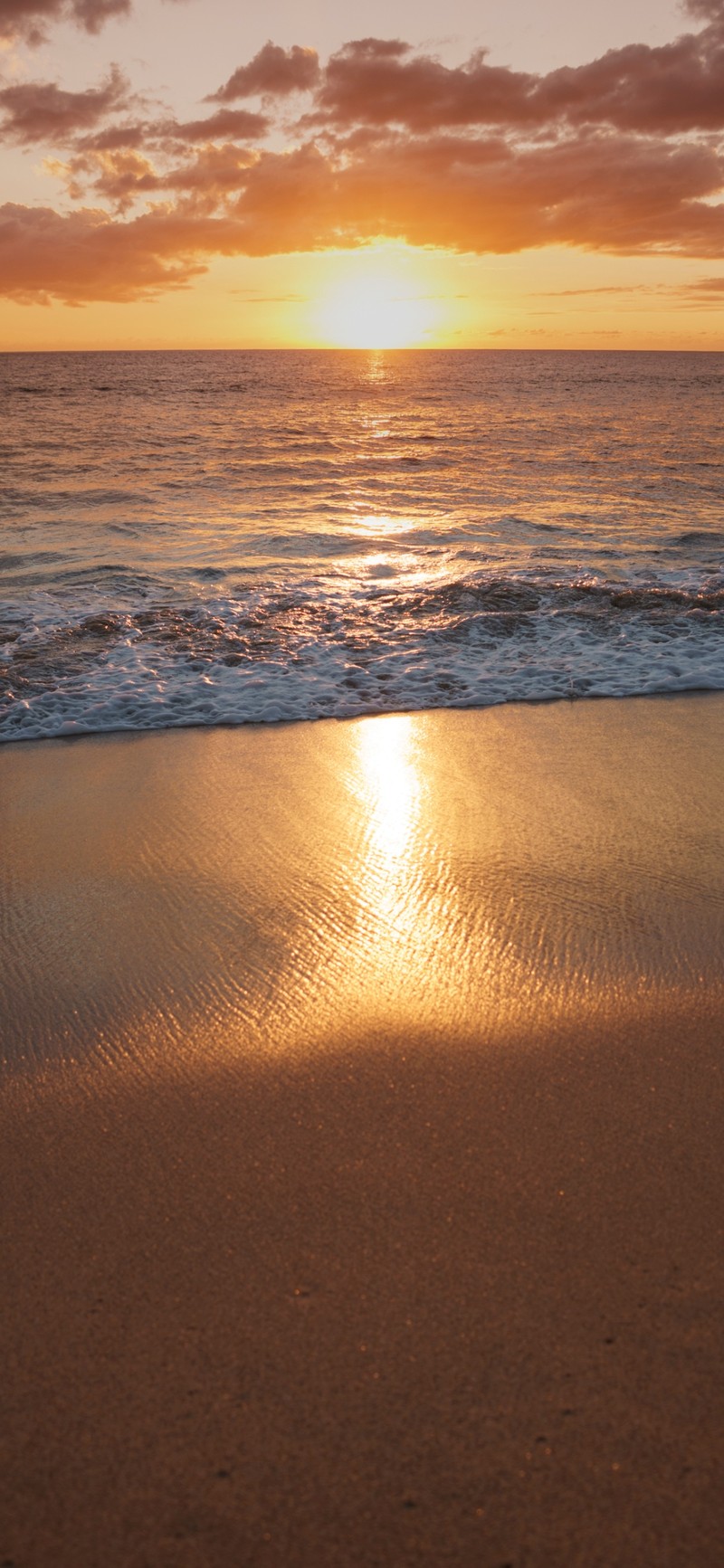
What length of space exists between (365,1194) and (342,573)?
9179 millimetres

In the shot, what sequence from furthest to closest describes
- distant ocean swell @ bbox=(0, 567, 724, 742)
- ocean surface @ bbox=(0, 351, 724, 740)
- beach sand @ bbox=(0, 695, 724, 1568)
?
ocean surface @ bbox=(0, 351, 724, 740) < distant ocean swell @ bbox=(0, 567, 724, 742) < beach sand @ bbox=(0, 695, 724, 1568)

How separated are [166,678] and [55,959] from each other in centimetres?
387

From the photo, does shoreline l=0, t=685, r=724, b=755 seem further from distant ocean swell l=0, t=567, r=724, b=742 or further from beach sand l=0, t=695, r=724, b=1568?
beach sand l=0, t=695, r=724, b=1568

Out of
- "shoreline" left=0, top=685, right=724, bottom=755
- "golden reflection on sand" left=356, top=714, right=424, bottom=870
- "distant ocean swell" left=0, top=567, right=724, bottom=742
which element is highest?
"distant ocean swell" left=0, top=567, right=724, bottom=742

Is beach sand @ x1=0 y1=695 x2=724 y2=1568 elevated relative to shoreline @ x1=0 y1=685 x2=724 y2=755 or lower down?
lower down

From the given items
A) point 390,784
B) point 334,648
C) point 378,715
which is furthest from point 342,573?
point 390,784

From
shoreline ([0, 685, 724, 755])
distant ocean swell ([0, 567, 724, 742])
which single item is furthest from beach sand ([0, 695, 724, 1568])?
distant ocean swell ([0, 567, 724, 742])

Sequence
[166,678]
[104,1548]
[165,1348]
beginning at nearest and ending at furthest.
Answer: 1. [104,1548]
2. [165,1348]
3. [166,678]

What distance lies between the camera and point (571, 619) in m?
8.54

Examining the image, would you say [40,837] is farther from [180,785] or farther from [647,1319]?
[647,1319]

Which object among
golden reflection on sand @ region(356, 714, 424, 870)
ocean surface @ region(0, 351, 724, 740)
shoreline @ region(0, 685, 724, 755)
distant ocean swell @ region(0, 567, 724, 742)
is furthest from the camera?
ocean surface @ region(0, 351, 724, 740)

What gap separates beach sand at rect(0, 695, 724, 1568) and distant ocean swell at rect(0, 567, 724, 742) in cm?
221

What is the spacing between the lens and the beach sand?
62.5 inches

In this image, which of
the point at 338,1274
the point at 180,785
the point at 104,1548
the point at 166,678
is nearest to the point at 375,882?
the point at 180,785
